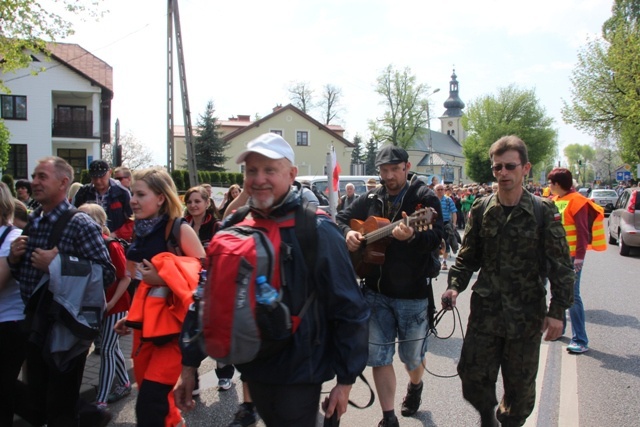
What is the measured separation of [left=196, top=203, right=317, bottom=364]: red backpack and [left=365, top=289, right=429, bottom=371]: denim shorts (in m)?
1.76

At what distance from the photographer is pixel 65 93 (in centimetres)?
3538

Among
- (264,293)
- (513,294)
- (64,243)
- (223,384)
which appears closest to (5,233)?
(64,243)

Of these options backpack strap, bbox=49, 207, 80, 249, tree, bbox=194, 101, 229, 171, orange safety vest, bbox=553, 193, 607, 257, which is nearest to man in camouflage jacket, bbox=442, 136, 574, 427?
backpack strap, bbox=49, 207, 80, 249

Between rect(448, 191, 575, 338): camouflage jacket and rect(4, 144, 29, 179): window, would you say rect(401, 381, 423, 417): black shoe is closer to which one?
rect(448, 191, 575, 338): camouflage jacket

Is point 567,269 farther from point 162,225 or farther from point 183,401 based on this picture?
point 162,225

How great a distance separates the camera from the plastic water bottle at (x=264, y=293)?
1960 millimetres

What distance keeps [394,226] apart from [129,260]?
1.76m

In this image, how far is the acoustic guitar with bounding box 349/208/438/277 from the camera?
3447 mm

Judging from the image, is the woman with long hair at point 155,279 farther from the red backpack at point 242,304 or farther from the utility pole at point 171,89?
the utility pole at point 171,89

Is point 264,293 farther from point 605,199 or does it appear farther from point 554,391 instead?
point 605,199

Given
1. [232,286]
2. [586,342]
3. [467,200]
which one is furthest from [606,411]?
[467,200]

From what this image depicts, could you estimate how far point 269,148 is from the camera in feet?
7.16

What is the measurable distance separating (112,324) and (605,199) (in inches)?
1371

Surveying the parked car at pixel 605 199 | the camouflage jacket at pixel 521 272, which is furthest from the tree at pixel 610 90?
the camouflage jacket at pixel 521 272
